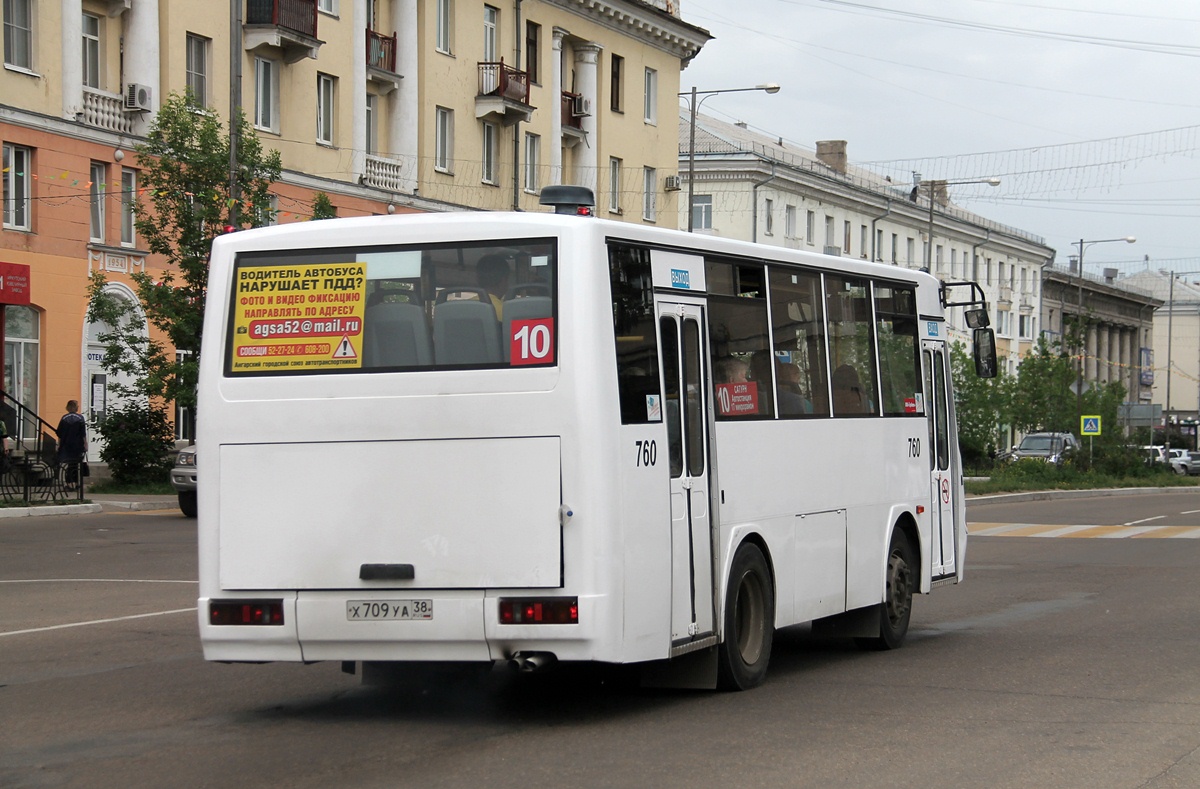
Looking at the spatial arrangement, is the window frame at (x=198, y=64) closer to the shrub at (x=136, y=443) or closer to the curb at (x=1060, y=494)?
the shrub at (x=136, y=443)

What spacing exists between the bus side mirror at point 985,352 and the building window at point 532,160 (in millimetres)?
36132

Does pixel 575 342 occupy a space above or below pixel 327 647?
above

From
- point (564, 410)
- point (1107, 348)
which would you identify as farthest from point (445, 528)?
point (1107, 348)

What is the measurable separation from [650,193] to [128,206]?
23.8m

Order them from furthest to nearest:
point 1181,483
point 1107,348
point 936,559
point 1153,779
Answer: point 1107,348 → point 1181,483 → point 936,559 → point 1153,779

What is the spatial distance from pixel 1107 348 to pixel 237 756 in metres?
110

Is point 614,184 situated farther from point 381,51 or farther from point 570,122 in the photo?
point 381,51

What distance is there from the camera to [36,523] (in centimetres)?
2527

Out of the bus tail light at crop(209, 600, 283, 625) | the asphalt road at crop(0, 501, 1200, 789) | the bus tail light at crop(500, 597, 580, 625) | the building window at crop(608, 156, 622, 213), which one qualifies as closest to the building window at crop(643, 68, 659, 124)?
the building window at crop(608, 156, 622, 213)

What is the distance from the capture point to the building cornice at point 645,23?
167 ft

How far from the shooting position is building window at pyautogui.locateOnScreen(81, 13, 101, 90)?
1350 inches

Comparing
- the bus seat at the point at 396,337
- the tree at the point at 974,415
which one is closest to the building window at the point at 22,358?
the bus seat at the point at 396,337

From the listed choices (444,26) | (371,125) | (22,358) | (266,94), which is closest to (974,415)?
(444,26)

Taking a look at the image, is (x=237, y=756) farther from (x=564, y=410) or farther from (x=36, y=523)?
(x=36, y=523)
